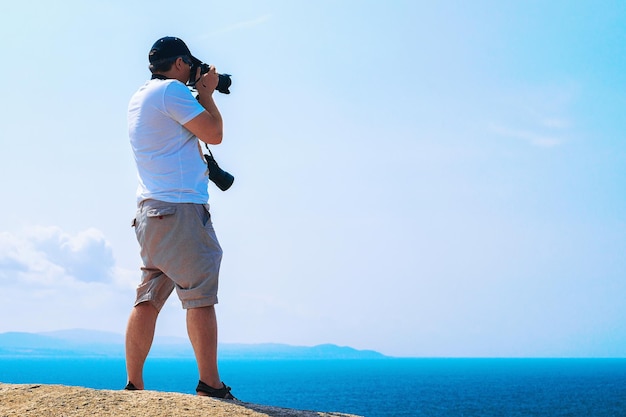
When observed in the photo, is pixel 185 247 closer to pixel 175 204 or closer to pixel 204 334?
pixel 175 204

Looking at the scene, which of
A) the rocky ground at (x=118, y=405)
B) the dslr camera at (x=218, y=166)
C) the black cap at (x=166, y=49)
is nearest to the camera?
the rocky ground at (x=118, y=405)

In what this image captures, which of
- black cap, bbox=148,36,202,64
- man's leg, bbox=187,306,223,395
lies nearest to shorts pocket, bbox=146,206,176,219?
man's leg, bbox=187,306,223,395

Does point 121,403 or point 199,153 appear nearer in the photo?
point 121,403

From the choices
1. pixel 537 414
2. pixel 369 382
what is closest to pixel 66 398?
pixel 537 414

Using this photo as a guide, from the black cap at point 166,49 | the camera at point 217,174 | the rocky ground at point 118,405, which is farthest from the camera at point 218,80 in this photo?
the rocky ground at point 118,405

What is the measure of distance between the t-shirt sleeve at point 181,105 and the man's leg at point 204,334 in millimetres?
1210

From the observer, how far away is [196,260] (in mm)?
4219

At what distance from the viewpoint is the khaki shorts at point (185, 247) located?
Result: 13.9 ft

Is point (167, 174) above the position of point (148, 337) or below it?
above

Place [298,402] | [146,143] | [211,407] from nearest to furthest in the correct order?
1. [211,407]
2. [146,143]
3. [298,402]

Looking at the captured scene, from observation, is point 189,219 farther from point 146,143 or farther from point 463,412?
point 463,412

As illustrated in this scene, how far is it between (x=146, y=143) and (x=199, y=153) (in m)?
0.35

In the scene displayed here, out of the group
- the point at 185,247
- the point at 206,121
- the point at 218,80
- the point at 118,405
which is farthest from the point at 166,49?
the point at 118,405

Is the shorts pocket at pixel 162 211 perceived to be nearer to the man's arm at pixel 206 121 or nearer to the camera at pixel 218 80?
the man's arm at pixel 206 121
